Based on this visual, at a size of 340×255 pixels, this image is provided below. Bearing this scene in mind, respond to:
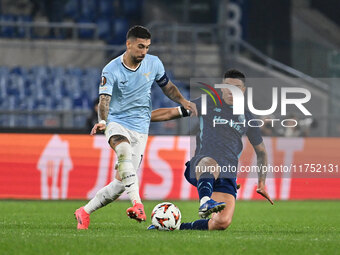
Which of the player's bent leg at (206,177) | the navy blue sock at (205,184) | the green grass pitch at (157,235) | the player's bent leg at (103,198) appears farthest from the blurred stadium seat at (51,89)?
the player's bent leg at (103,198)

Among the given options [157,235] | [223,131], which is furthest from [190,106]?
[157,235]

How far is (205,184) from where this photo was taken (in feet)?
31.3

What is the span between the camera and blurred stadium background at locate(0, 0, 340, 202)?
56.0 ft

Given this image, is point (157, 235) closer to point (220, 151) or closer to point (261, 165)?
point (220, 151)

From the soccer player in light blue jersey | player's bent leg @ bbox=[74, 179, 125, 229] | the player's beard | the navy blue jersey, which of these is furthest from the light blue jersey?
the navy blue jersey

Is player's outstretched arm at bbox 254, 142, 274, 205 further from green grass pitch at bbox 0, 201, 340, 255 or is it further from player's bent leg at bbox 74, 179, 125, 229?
player's bent leg at bbox 74, 179, 125, 229

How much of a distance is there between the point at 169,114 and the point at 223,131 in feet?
2.49

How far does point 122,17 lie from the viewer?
25.1m

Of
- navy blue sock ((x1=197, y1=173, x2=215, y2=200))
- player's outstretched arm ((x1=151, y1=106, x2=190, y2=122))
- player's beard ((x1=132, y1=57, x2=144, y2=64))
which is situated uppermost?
player's beard ((x1=132, y1=57, x2=144, y2=64))

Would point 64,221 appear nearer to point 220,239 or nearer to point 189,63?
point 220,239

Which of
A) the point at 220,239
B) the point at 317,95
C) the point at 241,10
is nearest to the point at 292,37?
the point at 241,10

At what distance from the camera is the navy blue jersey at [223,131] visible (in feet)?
33.3

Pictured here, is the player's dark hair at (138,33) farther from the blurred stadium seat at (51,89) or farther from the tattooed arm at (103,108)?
the blurred stadium seat at (51,89)

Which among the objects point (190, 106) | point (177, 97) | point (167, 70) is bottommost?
point (190, 106)
